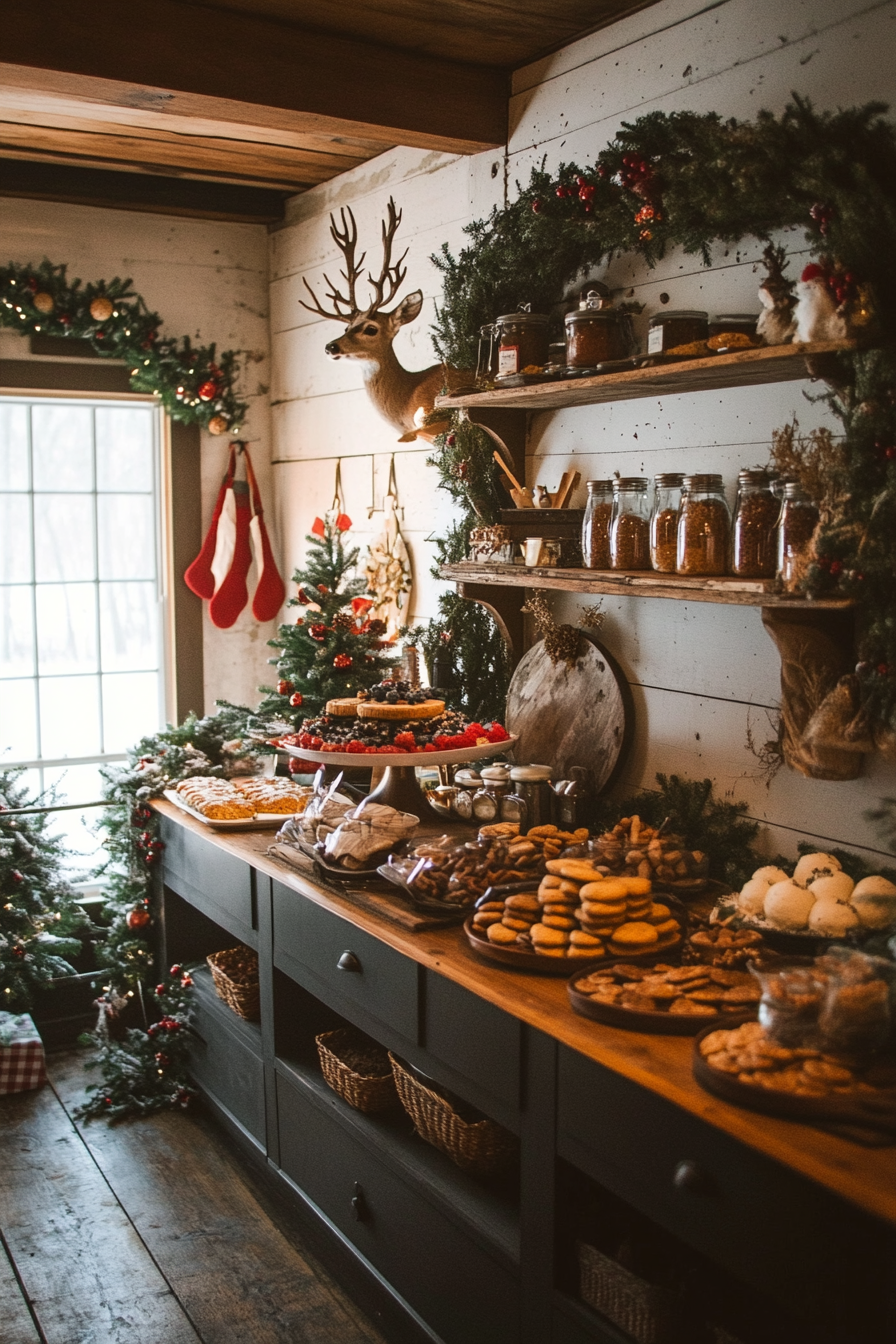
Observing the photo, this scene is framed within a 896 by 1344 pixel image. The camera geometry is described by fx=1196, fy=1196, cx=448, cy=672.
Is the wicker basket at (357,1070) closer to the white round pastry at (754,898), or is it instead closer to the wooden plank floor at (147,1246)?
the wooden plank floor at (147,1246)

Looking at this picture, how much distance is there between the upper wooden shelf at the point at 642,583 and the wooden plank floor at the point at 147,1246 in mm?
1706

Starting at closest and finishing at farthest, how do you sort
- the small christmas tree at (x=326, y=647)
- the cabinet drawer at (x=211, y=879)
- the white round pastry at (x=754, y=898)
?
the white round pastry at (x=754, y=898) → the cabinet drawer at (x=211, y=879) → the small christmas tree at (x=326, y=647)

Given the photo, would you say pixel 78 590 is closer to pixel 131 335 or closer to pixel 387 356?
pixel 131 335

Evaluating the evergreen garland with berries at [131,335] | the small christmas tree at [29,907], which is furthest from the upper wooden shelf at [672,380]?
the small christmas tree at [29,907]

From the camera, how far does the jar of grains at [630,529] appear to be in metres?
2.56

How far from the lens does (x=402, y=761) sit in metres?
2.86

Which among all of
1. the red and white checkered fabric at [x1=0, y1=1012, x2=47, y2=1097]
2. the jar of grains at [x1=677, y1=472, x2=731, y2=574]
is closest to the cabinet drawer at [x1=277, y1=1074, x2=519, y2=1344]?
the red and white checkered fabric at [x1=0, y1=1012, x2=47, y2=1097]

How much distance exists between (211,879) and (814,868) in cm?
181

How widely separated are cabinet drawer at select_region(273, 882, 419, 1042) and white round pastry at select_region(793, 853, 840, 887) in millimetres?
755

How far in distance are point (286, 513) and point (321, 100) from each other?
81.9 inches

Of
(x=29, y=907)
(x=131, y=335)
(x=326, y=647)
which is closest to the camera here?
(x=326, y=647)

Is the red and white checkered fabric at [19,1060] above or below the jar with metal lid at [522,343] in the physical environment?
below

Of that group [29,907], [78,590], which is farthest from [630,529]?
[78,590]

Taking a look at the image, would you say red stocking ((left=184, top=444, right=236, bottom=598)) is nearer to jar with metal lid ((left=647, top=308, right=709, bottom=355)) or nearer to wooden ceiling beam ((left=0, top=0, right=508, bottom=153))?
wooden ceiling beam ((left=0, top=0, right=508, bottom=153))
